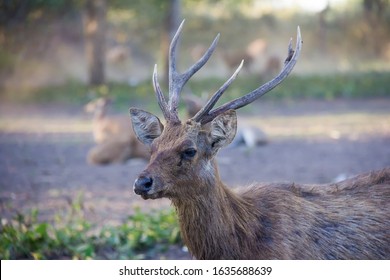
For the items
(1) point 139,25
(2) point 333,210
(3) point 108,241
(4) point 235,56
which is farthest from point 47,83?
(2) point 333,210

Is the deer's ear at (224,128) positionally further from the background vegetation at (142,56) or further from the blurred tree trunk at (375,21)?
the blurred tree trunk at (375,21)

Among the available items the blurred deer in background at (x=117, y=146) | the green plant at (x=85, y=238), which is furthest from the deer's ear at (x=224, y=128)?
the blurred deer in background at (x=117, y=146)

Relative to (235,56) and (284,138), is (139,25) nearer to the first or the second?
(235,56)

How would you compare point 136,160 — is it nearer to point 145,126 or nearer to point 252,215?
point 145,126

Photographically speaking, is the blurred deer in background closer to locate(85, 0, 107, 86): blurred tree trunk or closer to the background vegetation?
the background vegetation

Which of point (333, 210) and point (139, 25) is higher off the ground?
point (139, 25)

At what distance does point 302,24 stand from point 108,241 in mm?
5578

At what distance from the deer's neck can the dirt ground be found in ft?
7.97

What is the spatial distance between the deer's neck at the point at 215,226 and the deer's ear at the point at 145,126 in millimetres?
472

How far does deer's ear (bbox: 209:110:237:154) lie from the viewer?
13.3 ft

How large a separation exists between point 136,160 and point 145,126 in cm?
540

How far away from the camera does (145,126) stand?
431cm

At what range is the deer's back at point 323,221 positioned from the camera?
413 cm
